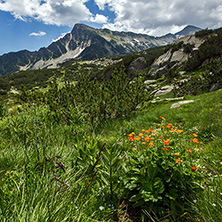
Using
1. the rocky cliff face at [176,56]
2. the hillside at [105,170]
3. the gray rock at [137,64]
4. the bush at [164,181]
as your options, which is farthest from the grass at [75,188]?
the gray rock at [137,64]

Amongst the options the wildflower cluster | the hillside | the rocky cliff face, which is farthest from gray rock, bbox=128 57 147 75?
the wildflower cluster

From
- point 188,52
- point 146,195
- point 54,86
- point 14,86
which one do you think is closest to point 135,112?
point 54,86

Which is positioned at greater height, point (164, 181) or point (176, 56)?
point (176, 56)

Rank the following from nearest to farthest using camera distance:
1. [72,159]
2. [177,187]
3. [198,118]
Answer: [177,187]
[72,159]
[198,118]

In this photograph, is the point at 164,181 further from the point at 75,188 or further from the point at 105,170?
the point at 75,188

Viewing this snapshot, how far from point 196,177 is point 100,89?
7.42 metres

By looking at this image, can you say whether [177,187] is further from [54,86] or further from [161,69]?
[161,69]

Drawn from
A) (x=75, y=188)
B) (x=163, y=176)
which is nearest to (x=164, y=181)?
(x=163, y=176)

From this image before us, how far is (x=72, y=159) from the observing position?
342cm

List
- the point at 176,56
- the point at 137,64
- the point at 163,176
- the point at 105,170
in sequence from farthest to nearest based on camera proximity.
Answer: the point at 137,64 → the point at 176,56 → the point at 105,170 → the point at 163,176

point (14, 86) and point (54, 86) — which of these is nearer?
point (54, 86)

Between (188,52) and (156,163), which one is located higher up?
(188,52)

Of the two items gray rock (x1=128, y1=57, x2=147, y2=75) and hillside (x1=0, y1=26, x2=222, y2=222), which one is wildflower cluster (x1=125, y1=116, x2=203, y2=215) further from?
gray rock (x1=128, y1=57, x2=147, y2=75)

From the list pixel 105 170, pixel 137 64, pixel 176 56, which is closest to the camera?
pixel 105 170
